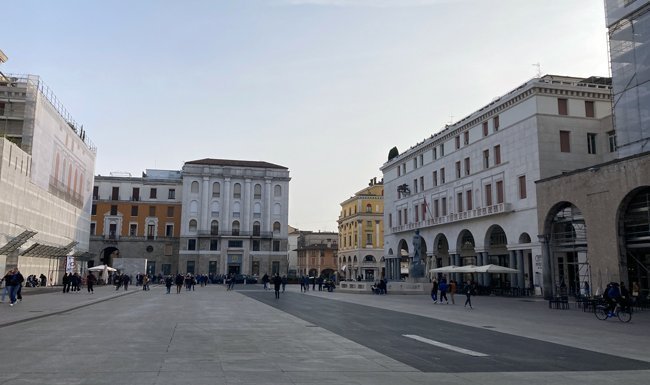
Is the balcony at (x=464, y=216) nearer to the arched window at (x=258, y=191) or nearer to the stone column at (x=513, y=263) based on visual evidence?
the stone column at (x=513, y=263)

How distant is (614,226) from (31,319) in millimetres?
27540

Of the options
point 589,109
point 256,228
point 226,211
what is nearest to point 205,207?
point 226,211

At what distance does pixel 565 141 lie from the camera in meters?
41.3

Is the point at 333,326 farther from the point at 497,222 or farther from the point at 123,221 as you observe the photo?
the point at 123,221

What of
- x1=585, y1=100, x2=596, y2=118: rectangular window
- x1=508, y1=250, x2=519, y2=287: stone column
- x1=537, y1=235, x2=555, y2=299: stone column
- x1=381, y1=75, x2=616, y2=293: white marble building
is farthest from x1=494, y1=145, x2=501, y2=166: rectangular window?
x1=537, y1=235, x2=555, y2=299: stone column

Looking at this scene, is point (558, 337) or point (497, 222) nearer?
point (558, 337)

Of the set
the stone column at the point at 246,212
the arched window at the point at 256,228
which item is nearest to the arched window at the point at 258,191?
the stone column at the point at 246,212

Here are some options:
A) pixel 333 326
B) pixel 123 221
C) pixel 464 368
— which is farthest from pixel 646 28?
pixel 123 221

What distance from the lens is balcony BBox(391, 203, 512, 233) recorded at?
145 ft

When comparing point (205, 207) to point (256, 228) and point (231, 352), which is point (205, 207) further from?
point (231, 352)

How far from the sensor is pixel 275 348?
39.1 ft

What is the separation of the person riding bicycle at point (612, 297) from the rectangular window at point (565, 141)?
22633mm

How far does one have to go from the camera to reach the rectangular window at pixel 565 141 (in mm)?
41188

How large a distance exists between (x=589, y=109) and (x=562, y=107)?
8.33ft
